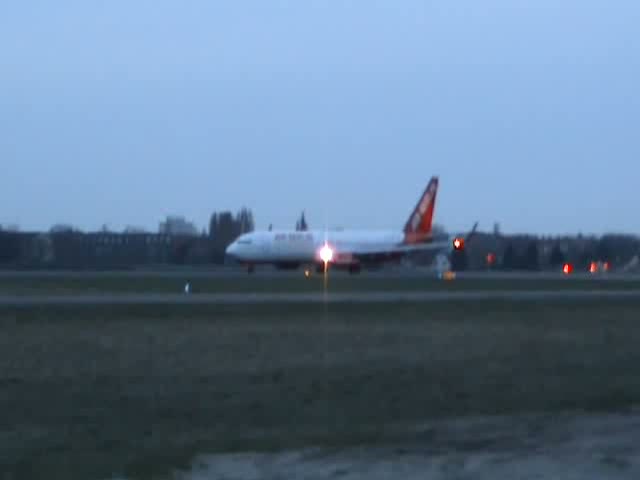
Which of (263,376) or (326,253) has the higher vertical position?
(326,253)

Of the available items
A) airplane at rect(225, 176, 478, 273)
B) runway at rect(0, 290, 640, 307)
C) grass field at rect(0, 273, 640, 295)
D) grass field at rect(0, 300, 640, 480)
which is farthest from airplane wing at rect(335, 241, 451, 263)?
grass field at rect(0, 300, 640, 480)

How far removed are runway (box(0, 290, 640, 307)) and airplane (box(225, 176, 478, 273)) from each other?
99.7ft

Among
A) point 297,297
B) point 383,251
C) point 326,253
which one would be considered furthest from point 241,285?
point 383,251

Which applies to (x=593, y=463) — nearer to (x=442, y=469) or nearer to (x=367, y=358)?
(x=442, y=469)

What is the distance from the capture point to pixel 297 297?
47.3m

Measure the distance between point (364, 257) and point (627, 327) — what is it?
51526 millimetres

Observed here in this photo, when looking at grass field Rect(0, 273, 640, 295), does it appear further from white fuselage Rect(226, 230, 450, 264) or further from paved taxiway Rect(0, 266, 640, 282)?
white fuselage Rect(226, 230, 450, 264)

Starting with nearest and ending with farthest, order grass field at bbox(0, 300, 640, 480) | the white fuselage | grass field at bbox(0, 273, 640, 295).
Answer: grass field at bbox(0, 300, 640, 480) < grass field at bbox(0, 273, 640, 295) < the white fuselage

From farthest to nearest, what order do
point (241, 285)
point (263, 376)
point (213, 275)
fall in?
point (213, 275) → point (241, 285) → point (263, 376)

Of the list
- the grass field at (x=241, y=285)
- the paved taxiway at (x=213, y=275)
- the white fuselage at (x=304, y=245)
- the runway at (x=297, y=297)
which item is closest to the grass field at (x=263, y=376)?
the runway at (x=297, y=297)

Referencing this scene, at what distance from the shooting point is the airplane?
83750 millimetres

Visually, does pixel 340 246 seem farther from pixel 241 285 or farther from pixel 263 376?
pixel 263 376

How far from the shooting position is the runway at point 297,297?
42.0 metres

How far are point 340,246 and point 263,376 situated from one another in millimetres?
61378
